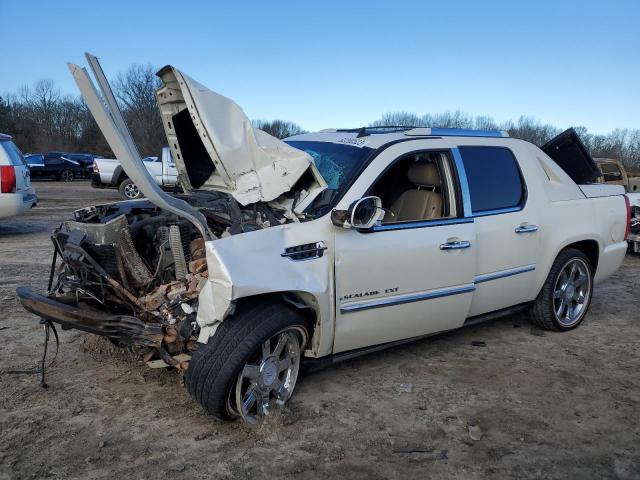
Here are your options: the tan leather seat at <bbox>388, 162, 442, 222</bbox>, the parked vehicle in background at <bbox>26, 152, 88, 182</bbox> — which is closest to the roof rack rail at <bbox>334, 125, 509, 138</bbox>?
the tan leather seat at <bbox>388, 162, 442, 222</bbox>

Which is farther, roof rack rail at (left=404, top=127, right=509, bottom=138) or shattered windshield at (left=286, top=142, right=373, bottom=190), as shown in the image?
roof rack rail at (left=404, top=127, right=509, bottom=138)

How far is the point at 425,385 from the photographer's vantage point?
12.7 feet

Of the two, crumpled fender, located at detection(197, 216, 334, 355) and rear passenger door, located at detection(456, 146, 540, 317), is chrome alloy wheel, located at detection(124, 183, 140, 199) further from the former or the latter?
crumpled fender, located at detection(197, 216, 334, 355)

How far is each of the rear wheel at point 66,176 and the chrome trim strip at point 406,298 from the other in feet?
96.0

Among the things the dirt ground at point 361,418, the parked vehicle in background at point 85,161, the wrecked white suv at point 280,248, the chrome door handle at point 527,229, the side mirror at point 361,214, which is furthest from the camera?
the parked vehicle in background at point 85,161

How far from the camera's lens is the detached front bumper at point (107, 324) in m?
3.10

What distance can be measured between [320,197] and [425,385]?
1591 millimetres

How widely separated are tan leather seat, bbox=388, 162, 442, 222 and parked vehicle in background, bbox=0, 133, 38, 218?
22.9 feet

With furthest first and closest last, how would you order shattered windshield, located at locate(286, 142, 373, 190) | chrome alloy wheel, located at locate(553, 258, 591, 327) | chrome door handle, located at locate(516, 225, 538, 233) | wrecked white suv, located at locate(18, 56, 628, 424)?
chrome alloy wheel, located at locate(553, 258, 591, 327) < chrome door handle, located at locate(516, 225, 538, 233) < shattered windshield, located at locate(286, 142, 373, 190) < wrecked white suv, located at locate(18, 56, 628, 424)

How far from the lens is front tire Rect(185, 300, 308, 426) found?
296 cm

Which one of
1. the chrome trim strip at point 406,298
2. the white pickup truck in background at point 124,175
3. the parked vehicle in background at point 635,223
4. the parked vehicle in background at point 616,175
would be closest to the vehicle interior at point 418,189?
the chrome trim strip at point 406,298

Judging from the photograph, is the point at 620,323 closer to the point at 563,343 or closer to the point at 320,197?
the point at 563,343

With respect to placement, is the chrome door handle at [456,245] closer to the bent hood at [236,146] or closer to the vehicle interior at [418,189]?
the vehicle interior at [418,189]

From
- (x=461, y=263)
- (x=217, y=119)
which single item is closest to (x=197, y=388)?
(x=217, y=119)
